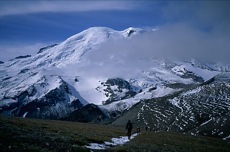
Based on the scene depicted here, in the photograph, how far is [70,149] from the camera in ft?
70.1

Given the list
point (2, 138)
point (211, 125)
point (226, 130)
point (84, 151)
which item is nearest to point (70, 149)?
point (84, 151)

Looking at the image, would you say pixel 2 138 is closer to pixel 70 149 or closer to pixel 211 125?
pixel 70 149

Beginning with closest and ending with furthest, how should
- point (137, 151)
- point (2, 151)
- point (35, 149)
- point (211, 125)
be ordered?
point (2, 151) < point (35, 149) < point (137, 151) < point (211, 125)

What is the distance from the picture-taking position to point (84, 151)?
21516 mm

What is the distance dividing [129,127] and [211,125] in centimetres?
16519

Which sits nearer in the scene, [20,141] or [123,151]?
[20,141]

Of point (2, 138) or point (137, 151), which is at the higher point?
point (2, 138)

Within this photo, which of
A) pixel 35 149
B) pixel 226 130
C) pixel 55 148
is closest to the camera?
pixel 35 149

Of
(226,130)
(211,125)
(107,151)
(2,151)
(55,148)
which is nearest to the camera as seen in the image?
(2,151)

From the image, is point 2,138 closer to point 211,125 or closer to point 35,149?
point 35,149

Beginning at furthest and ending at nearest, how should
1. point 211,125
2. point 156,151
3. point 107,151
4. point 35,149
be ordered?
point 211,125 < point 156,151 < point 107,151 < point 35,149

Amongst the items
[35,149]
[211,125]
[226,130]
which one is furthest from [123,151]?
[211,125]

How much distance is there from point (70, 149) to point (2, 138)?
5.71 m

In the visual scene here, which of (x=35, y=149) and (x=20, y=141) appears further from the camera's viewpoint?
(x=20, y=141)
